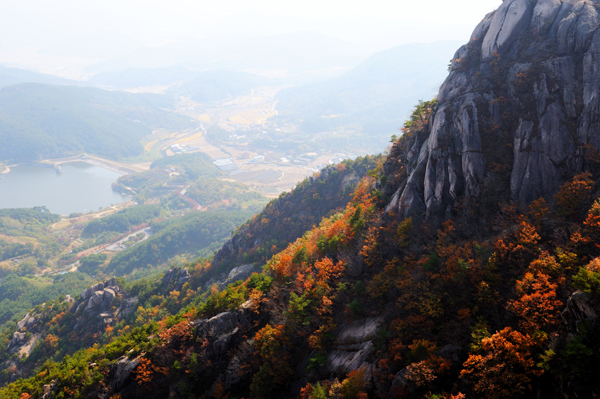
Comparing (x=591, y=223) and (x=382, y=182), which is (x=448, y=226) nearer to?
(x=591, y=223)

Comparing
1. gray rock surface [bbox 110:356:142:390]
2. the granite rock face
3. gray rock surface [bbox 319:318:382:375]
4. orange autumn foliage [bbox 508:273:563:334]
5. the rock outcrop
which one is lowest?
the rock outcrop

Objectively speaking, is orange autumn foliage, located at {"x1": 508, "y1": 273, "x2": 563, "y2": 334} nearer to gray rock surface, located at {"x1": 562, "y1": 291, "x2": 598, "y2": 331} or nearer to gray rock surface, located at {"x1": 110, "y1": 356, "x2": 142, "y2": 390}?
gray rock surface, located at {"x1": 562, "y1": 291, "x2": 598, "y2": 331}

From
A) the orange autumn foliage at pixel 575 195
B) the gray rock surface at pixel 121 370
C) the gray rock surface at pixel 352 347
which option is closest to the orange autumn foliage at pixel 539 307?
the orange autumn foliage at pixel 575 195

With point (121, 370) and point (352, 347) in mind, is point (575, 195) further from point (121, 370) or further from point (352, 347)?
point (121, 370)

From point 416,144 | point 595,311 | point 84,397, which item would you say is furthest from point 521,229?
point 84,397

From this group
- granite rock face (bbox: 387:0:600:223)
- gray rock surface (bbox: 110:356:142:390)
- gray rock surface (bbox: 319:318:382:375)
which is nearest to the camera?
gray rock surface (bbox: 319:318:382:375)

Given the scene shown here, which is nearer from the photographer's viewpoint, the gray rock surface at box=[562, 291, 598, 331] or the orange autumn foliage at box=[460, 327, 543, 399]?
the gray rock surface at box=[562, 291, 598, 331]

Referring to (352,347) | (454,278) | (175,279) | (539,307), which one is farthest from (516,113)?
(175,279)

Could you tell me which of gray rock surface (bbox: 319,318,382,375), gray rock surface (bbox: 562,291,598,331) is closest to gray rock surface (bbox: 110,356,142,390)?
gray rock surface (bbox: 319,318,382,375)

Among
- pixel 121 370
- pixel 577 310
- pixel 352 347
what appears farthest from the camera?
pixel 121 370

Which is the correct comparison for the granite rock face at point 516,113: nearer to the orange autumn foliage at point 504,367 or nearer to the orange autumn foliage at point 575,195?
the orange autumn foliage at point 575,195

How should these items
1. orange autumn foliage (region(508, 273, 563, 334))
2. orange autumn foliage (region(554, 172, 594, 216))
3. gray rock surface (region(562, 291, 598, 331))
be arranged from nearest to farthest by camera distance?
1. gray rock surface (region(562, 291, 598, 331))
2. orange autumn foliage (region(508, 273, 563, 334))
3. orange autumn foliage (region(554, 172, 594, 216))
